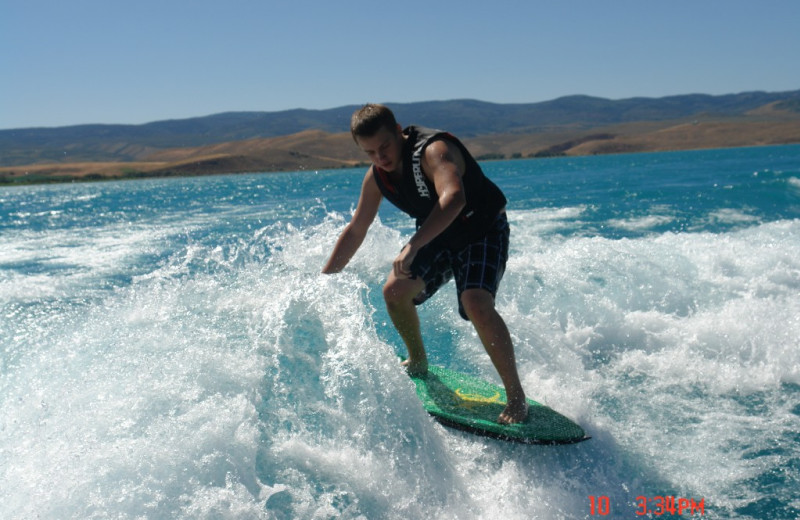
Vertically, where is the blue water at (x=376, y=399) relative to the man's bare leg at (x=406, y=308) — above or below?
below

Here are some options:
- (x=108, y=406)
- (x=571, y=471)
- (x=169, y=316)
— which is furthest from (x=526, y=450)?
(x=169, y=316)

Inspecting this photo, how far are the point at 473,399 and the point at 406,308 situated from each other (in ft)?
2.11

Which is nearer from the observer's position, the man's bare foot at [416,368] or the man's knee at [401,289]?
the man's knee at [401,289]

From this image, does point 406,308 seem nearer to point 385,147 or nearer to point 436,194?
point 436,194

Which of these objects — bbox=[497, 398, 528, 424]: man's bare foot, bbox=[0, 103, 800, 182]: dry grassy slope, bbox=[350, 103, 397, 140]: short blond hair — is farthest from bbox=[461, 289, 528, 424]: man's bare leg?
bbox=[0, 103, 800, 182]: dry grassy slope

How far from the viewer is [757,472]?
315 cm

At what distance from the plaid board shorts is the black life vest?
51mm

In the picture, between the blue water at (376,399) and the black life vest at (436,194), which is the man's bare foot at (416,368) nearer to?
the blue water at (376,399)

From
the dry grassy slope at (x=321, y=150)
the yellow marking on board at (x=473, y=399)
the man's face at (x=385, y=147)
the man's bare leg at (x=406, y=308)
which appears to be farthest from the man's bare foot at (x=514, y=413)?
the dry grassy slope at (x=321, y=150)

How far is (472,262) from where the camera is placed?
3301 mm

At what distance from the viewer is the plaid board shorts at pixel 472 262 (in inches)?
129
